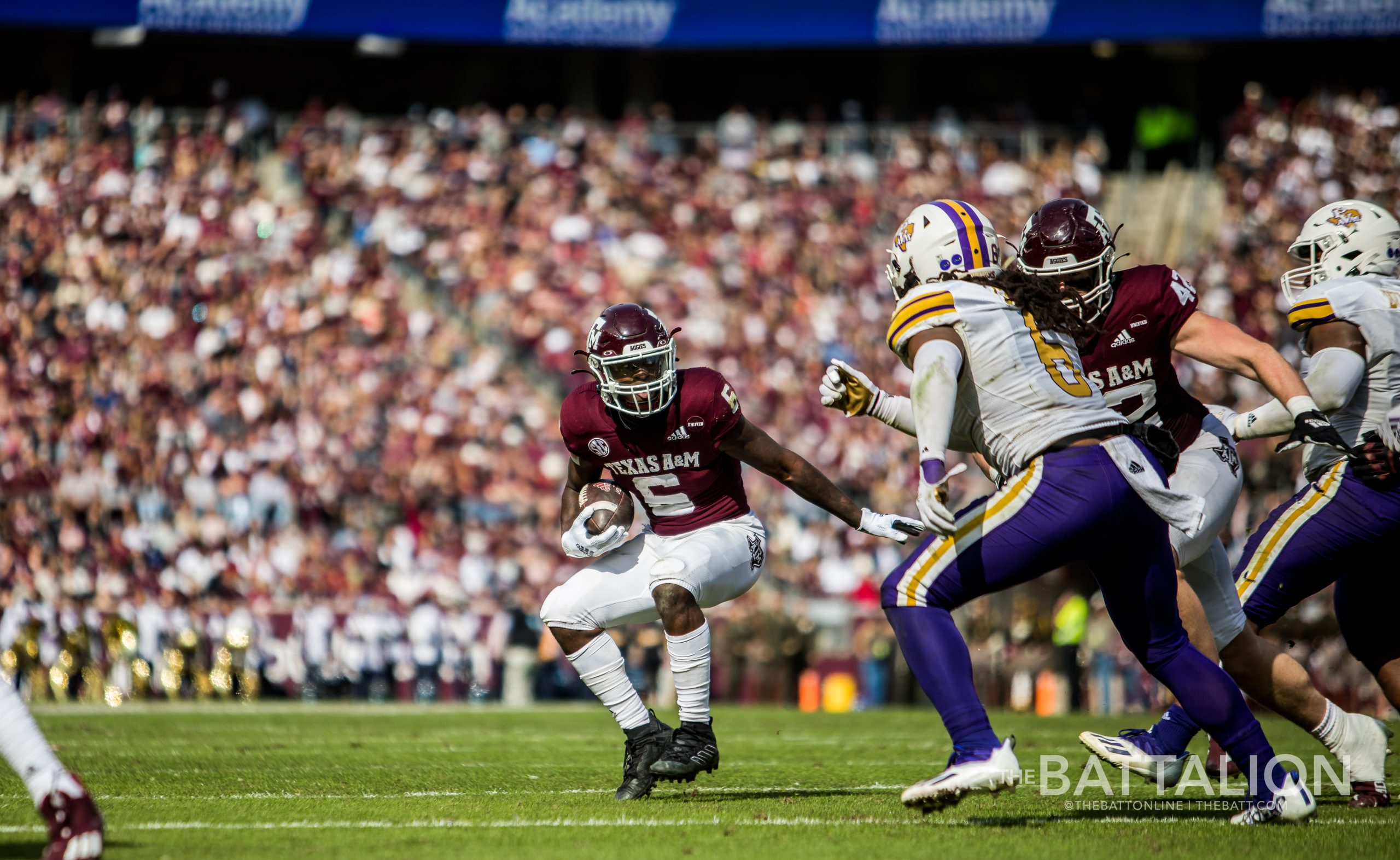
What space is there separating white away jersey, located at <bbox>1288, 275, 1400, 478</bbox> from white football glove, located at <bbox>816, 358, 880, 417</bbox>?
1822 mm

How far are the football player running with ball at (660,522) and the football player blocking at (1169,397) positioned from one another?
76 centimetres

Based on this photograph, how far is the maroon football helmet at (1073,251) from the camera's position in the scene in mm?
5797

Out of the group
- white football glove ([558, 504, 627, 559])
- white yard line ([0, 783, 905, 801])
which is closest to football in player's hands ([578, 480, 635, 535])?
white football glove ([558, 504, 627, 559])

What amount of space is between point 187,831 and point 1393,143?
18.9 m

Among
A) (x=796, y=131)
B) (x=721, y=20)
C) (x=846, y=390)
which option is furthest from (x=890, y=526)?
(x=721, y=20)

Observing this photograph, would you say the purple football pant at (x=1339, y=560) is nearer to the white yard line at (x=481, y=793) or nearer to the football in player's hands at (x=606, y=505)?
the white yard line at (x=481, y=793)

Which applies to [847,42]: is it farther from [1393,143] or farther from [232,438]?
[232,438]

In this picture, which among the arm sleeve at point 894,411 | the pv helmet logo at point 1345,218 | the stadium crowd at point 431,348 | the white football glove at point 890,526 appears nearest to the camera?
the white football glove at point 890,526

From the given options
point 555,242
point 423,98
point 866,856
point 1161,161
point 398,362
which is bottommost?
point 866,856

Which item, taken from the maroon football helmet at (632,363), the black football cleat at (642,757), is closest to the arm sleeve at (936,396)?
the maroon football helmet at (632,363)

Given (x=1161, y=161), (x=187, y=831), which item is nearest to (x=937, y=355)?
(x=187, y=831)

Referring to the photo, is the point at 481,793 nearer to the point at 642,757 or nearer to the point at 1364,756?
the point at 642,757

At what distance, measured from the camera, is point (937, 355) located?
484cm

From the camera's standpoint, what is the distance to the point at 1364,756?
5.68 metres
